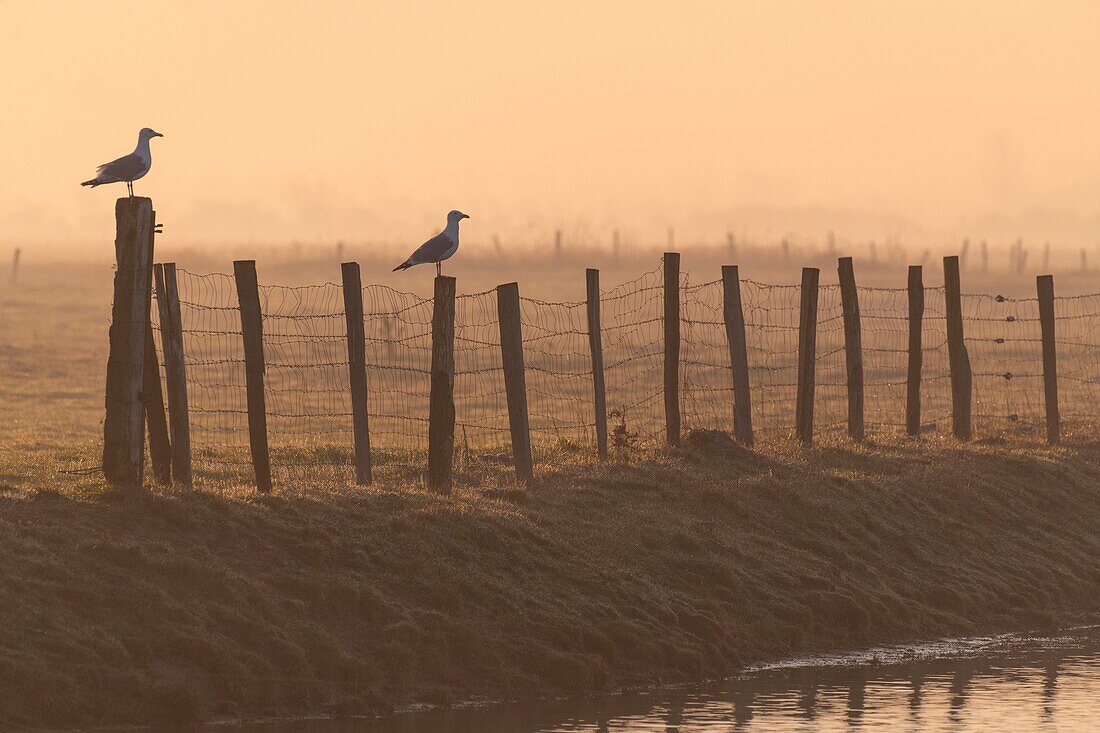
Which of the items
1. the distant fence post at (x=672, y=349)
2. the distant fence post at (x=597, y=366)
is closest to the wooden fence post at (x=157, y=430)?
the distant fence post at (x=597, y=366)

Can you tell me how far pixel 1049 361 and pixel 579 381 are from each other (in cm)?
1851

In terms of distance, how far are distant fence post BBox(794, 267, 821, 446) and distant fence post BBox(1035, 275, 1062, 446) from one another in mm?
3933

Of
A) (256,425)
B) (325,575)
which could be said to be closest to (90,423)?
(256,425)

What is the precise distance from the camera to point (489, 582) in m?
15.3

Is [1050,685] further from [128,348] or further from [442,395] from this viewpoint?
[128,348]

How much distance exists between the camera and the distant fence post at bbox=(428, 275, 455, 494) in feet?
58.3

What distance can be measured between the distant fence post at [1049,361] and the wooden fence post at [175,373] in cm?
1345

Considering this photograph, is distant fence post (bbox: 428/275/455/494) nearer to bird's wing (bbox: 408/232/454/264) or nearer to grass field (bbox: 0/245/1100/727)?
grass field (bbox: 0/245/1100/727)

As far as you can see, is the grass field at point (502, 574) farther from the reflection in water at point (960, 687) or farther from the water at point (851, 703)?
the reflection in water at point (960, 687)

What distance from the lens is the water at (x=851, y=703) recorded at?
12961 millimetres

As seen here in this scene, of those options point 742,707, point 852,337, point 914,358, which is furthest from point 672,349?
point 742,707

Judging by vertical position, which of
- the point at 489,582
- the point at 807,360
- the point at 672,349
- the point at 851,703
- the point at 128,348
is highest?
the point at 128,348

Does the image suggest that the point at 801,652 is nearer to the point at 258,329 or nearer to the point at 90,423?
the point at 258,329

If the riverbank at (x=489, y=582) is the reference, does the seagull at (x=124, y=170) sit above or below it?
above
